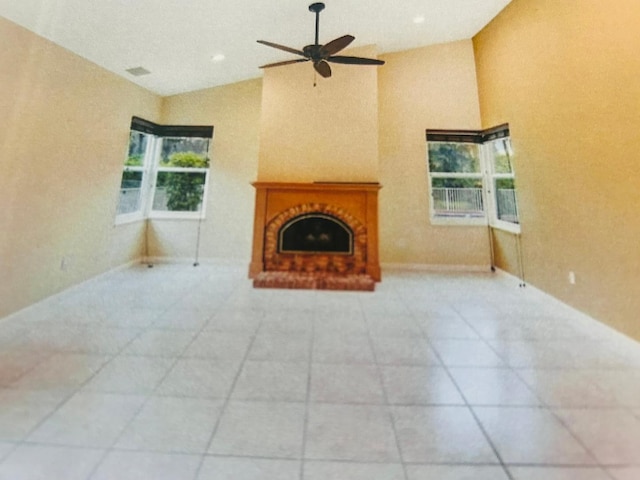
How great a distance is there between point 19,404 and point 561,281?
471cm

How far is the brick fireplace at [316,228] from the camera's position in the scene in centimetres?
470

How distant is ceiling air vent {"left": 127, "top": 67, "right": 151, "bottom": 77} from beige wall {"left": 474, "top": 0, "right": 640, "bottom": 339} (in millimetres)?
4949

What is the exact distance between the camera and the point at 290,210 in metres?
4.75

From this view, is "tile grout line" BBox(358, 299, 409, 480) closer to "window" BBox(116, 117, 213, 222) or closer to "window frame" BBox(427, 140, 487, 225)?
"window frame" BBox(427, 140, 487, 225)

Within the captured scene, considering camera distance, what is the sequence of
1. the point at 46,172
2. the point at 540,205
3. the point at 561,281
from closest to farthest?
the point at 46,172
the point at 561,281
the point at 540,205

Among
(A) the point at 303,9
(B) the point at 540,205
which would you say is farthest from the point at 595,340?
(A) the point at 303,9

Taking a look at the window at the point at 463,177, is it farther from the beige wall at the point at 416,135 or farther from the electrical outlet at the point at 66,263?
the electrical outlet at the point at 66,263

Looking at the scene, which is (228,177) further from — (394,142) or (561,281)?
(561,281)

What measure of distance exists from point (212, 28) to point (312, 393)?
3.88 metres

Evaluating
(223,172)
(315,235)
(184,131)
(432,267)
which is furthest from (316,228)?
(184,131)

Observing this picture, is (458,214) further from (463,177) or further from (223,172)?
(223,172)

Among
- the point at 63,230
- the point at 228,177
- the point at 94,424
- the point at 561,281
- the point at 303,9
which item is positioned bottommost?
the point at 94,424

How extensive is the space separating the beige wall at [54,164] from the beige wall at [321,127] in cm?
207

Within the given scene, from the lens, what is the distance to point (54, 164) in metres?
3.37
